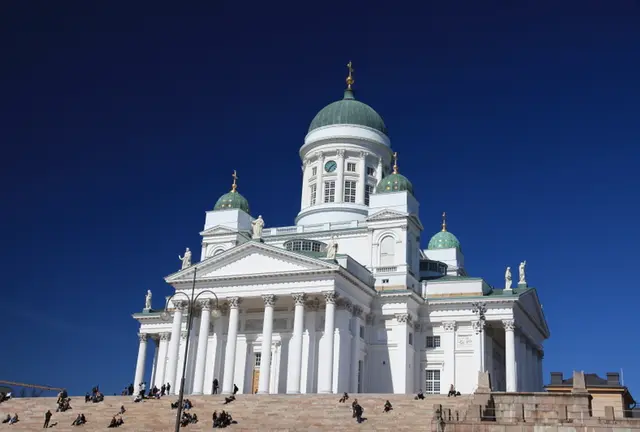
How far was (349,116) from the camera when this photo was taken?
2655 inches

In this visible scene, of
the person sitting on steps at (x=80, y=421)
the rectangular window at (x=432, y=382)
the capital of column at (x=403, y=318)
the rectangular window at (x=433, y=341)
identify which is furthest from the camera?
the rectangular window at (x=433, y=341)

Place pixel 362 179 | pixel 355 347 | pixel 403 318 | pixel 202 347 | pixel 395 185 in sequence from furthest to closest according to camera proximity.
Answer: pixel 362 179 → pixel 395 185 → pixel 403 318 → pixel 355 347 → pixel 202 347

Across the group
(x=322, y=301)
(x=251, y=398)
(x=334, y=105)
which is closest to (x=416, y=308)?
(x=322, y=301)

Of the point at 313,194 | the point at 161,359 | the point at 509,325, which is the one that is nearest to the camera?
the point at 509,325

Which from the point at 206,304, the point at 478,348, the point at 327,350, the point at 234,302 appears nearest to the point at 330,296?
the point at 327,350

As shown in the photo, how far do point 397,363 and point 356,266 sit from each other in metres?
7.41

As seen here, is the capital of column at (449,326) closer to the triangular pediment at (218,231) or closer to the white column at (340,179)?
the white column at (340,179)

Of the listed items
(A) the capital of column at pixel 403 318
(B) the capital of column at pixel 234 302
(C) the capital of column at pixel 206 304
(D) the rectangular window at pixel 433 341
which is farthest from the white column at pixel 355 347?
(C) the capital of column at pixel 206 304

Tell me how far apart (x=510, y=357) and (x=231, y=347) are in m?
19.8

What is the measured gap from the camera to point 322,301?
2025 inches

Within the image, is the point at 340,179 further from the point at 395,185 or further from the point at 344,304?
the point at 344,304

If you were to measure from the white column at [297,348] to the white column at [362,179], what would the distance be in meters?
16.9

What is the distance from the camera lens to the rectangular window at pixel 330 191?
65.4 meters

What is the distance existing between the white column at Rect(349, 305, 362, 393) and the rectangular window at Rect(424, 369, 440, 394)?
6.48m
